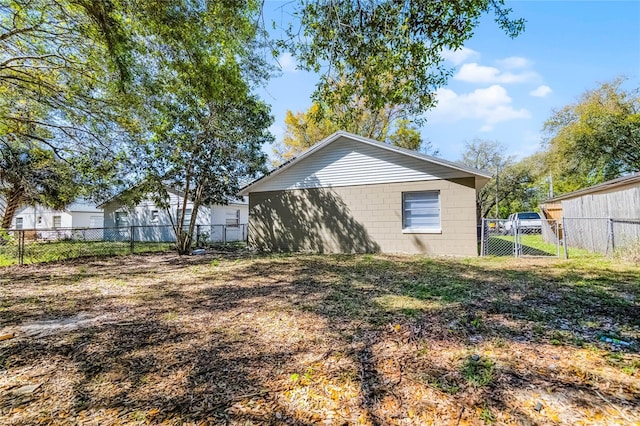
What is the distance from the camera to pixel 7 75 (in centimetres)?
764

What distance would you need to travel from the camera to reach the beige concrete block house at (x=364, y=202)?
9547mm

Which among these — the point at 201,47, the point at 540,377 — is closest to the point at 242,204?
the point at 201,47

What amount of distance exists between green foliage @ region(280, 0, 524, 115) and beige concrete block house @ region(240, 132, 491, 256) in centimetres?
515

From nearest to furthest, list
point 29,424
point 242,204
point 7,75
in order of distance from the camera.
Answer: point 29,424 < point 7,75 < point 242,204

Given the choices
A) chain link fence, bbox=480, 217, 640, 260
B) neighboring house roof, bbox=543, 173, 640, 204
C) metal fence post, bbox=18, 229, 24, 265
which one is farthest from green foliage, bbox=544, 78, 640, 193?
metal fence post, bbox=18, 229, 24, 265

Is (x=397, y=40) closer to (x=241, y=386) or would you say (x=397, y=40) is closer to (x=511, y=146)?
(x=241, y=386)

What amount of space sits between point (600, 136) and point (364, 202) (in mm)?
18847

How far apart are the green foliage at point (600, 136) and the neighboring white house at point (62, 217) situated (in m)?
34.1

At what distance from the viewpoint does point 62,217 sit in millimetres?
24266

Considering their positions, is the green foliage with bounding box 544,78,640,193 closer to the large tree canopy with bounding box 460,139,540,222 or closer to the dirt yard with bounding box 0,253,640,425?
the large tree canopy with bounding box 460,139,540,222

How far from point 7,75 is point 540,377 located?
1186 cm

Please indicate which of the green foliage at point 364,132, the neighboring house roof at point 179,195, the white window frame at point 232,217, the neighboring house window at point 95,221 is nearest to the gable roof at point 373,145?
the neighboring house roof at point 179,195

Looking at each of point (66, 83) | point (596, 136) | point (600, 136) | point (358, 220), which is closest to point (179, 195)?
point (66, 83)

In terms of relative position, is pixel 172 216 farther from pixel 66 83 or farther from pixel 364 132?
pixel 364 132
